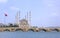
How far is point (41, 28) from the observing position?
396 ft

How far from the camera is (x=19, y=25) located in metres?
130

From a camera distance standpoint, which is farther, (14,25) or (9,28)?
(14,25)

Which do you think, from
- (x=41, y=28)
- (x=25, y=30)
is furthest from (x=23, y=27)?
(x=41, y=28)

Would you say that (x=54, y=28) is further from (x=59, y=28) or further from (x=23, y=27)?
(x=23, y=27)

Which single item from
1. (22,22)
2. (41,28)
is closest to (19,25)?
(22,22)

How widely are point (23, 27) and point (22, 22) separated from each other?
6109mm

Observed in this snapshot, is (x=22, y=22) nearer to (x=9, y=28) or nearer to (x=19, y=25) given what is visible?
(x=19, y=25)

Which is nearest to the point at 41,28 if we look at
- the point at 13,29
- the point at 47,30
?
the point at 47,30

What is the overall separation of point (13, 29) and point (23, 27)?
7.03m

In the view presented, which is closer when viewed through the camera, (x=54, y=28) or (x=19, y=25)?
(x=54, y=28)

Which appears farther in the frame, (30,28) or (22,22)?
(22,22)

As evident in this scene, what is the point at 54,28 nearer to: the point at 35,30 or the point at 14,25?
the point at 35,30

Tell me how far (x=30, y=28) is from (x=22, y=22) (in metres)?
10.3

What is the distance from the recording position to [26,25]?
5064 inches
